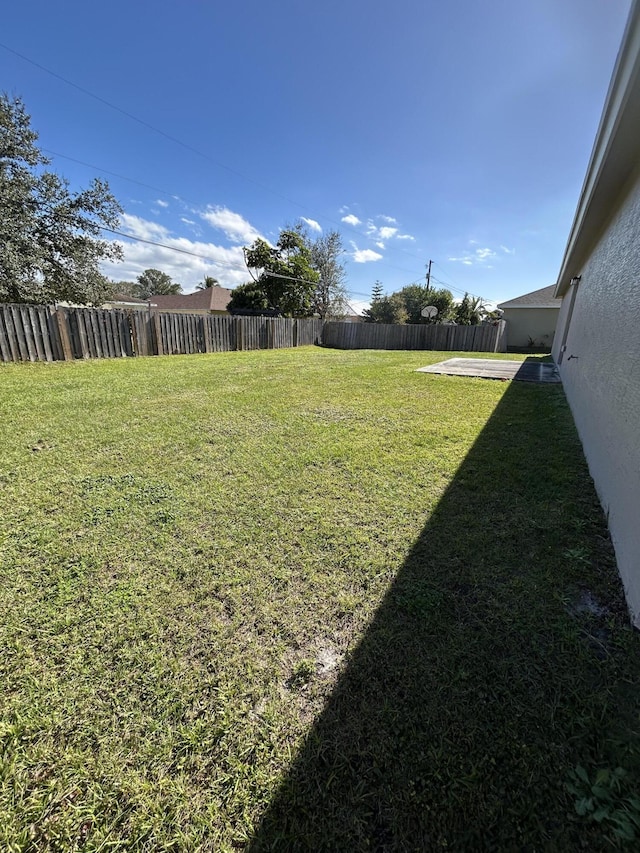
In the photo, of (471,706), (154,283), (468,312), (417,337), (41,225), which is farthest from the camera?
(154,283)

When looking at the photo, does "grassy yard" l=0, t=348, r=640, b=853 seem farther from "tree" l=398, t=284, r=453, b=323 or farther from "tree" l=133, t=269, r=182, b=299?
"tree" l=133, t=269, r=182, b=299

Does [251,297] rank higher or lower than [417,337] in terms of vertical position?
higher

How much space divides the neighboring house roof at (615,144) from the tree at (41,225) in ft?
53.4

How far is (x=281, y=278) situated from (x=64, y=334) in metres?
19.4

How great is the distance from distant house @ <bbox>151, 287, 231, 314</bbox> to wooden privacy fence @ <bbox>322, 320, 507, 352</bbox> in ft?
55.9

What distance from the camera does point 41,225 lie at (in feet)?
43.9

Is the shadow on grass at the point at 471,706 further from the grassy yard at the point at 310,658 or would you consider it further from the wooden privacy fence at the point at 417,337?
the wooden privacy fence at the point at 417,337

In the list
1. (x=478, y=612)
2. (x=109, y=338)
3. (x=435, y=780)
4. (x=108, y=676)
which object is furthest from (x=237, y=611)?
(x=109, y=338)

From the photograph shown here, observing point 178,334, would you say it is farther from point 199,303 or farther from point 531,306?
point 199,303

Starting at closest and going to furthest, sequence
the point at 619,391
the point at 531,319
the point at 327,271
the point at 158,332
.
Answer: the point at 619,391, the point at 158,332, the point at 531,319, the point at 327,271

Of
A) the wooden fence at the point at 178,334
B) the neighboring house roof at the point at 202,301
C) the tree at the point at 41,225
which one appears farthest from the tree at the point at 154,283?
the wooden fence at the point at 178,334

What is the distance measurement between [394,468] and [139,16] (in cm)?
1337

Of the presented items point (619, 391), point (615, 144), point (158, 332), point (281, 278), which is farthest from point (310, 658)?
point (281, 278)

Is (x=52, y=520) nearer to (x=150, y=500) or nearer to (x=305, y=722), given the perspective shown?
(x=150, y=500)
